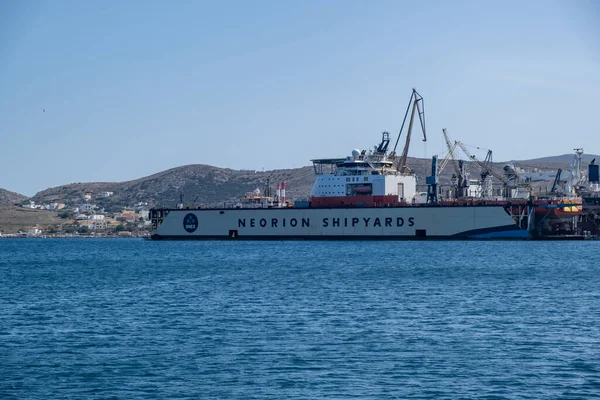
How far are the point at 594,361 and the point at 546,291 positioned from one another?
14.5m

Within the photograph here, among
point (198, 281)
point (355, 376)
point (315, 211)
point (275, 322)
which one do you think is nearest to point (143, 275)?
point (198, 281)

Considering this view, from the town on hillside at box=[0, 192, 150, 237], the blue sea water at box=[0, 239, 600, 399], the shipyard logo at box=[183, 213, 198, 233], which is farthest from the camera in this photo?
the town on hillside at box=[0, 192, 150, 237]

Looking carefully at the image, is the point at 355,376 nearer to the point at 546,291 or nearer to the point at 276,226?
the point at 546,291

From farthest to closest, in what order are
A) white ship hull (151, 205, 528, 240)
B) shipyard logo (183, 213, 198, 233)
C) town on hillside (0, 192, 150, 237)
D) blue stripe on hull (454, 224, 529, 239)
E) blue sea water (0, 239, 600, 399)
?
town on hillside (0, 192, 150, 237) < shipyard logo (183, 213, 198, 233) < white ship hull (151, 205, 528, 240) < blue stripe on hull (454, 224, 529, 239) < blue sea water (0, 239, 600, 399)

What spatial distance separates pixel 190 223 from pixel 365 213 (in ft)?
60.0

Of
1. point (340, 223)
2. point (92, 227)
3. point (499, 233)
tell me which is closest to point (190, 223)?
point (340, 223)

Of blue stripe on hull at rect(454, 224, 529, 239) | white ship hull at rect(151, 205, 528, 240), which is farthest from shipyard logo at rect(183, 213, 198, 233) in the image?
blue stripe on hull at rect(454, 224, 529, 239)

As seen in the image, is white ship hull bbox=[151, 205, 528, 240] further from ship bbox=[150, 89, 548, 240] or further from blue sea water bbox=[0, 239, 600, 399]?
blue sea water bbox=[0, 239, 600, 399]

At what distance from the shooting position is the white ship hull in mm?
70500

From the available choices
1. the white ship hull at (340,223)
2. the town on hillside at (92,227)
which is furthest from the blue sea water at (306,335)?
the town on hillside at (92,227)

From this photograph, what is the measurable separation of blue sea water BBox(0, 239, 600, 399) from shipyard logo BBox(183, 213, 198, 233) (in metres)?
38.7

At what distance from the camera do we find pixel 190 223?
273 feet

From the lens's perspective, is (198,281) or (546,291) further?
(198,281)

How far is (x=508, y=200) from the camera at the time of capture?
73438mm
